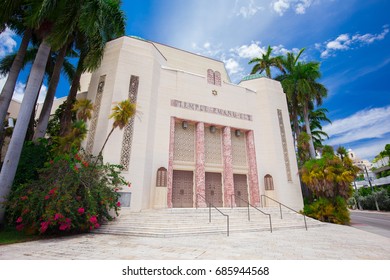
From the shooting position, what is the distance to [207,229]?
356 inches

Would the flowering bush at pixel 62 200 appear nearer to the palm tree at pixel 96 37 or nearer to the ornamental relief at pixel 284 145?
the palm tree at pixel 96 37

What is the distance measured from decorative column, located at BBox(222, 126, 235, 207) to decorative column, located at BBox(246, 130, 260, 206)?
182 centimetres

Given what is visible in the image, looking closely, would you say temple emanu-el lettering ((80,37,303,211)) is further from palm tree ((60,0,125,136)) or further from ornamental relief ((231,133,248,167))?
palm tree ((60,0,125,136))

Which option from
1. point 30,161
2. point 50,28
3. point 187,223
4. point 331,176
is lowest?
point 187,223

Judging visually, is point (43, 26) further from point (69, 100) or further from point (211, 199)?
point (211, 199)

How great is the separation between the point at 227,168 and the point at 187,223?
6864 mm

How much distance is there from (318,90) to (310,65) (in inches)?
107

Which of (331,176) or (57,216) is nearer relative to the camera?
(57,216)

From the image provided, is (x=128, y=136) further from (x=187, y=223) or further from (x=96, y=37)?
(x=187, y=223)

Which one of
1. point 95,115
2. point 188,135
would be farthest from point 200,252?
point 95,115

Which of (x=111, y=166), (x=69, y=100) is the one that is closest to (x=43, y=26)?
(x=69, y=100)

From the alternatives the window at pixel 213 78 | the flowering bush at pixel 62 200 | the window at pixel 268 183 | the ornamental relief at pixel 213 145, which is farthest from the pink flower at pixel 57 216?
the window at pixel 213 78

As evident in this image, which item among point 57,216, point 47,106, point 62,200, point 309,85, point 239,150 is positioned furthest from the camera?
point 309,85

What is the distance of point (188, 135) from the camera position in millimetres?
15977
